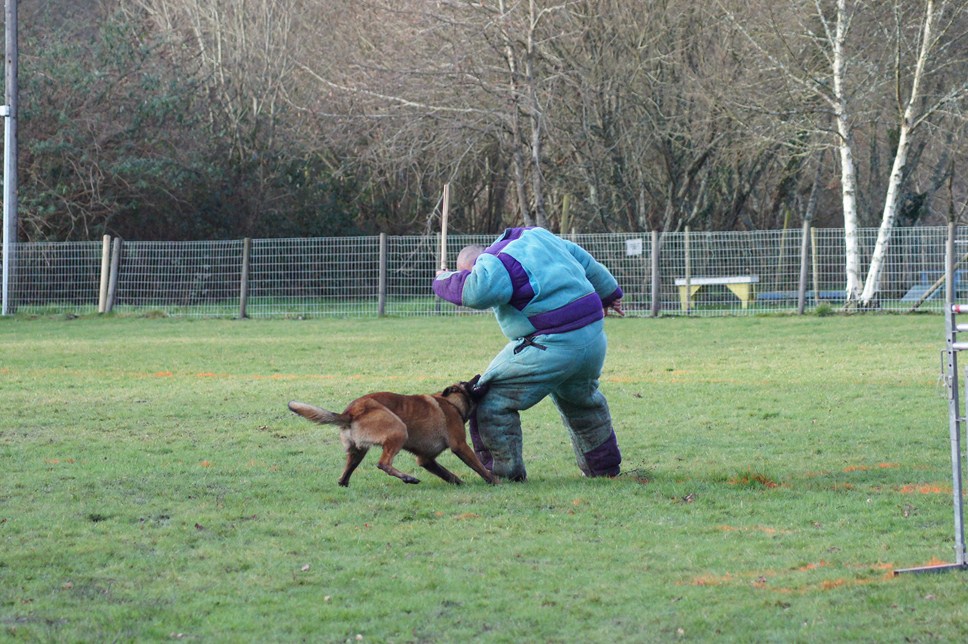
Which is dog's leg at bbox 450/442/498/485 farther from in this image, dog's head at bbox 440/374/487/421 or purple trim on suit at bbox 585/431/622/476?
purple trim on suit at bbox 585/431/622/476

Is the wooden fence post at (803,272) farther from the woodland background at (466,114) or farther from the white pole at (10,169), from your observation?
the white pole at (10,169)

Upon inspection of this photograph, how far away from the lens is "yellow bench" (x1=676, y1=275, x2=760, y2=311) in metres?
23.0

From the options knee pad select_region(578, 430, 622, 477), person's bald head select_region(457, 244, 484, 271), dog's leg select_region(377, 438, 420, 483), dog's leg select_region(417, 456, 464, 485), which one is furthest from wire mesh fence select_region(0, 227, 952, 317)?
dog's leg select_region(377, 438, 420, 483)

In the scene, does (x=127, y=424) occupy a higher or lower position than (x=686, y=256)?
lower

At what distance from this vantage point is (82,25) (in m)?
33.4

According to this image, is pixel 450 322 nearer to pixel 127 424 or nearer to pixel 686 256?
pixel 686 256

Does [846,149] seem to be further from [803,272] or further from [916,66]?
[803,272]

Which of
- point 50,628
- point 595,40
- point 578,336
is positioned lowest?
point 50,628

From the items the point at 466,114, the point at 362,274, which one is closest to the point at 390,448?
the point at 362,274

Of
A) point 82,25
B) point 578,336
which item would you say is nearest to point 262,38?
point 82,25

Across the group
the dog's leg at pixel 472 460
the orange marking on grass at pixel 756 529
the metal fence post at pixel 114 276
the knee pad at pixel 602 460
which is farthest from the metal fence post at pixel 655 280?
the orange marking on grass at pixel 756 529

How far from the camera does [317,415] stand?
6.95m

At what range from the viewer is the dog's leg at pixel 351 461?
7.26 m

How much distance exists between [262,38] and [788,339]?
19.1 metres
